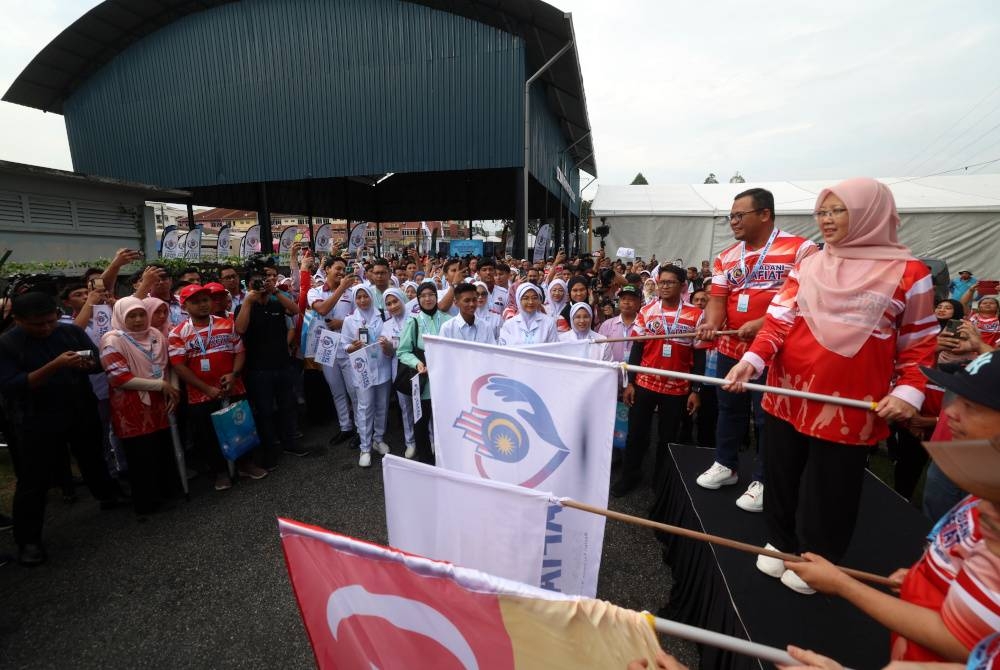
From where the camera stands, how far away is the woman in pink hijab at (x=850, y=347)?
6.18 ft

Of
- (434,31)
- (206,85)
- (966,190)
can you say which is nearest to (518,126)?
(434,31)

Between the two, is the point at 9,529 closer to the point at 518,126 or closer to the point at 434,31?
the point at 518,126

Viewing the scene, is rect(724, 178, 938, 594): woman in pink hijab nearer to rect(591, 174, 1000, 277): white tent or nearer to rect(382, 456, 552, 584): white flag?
rect(382, 456, 552, 584): white flag

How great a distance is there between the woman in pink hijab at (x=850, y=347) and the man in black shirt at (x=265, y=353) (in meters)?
4.20

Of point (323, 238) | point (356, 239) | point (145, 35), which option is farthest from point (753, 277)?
point (145, 35)

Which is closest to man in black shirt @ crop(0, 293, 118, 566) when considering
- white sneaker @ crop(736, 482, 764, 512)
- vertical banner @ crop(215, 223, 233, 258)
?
white sneaker @ crop(736, 482, 764, 512)

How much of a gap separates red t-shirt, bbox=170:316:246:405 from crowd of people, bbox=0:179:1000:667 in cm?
2

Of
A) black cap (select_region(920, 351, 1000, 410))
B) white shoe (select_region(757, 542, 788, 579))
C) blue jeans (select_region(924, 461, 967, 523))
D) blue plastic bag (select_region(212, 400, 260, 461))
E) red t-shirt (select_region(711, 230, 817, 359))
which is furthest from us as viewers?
blue plastic bag (select_region(212, 400, 260, 461))

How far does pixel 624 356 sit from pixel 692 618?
252 centimetres

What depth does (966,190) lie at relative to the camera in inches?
632

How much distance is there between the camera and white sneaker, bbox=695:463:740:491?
10.8 feet

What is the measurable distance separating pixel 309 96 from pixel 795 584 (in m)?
18.7

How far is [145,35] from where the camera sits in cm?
1784

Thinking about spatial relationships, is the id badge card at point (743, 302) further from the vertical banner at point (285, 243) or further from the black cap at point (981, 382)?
the vertical banner at point (285, 243)
